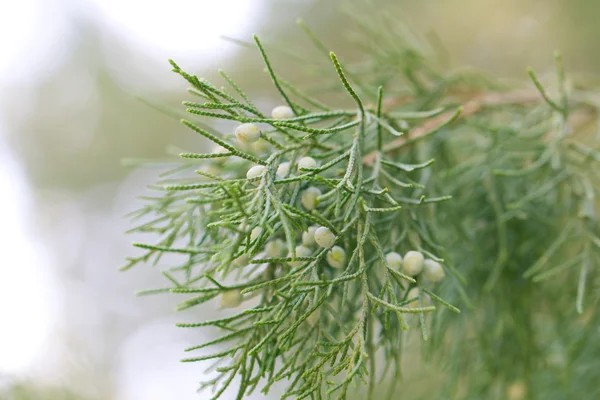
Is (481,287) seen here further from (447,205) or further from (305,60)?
(305,60)

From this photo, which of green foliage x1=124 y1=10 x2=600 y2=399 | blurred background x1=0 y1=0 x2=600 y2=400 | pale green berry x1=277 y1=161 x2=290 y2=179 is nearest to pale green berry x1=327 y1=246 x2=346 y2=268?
green foliage x1=124 y1=10 x2=600 y2=399

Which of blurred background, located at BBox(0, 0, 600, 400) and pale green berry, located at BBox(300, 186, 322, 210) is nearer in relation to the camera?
pale green berry, located at BBox(300, 186, 322, 210)

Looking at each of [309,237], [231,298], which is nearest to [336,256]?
[309,237]

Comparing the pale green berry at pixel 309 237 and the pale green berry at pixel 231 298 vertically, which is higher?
the pale green berry at pixel 309 237

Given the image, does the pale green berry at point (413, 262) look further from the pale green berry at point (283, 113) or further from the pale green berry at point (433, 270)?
the pale green berry at point (283, 113)

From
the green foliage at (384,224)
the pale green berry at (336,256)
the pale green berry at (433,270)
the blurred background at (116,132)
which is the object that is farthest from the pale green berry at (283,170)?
the blurred background at (116,132)

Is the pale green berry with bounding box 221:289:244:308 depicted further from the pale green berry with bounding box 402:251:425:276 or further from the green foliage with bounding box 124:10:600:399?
the pale green berry with bounding box 402:251:425:276

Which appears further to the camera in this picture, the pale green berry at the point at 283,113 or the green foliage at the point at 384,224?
the pale green berry at the point at 283,113

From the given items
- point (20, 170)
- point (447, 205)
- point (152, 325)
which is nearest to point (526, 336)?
point (447, 205)
